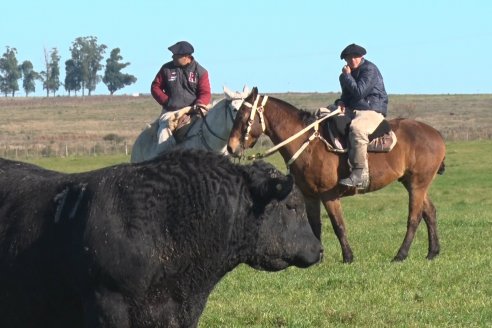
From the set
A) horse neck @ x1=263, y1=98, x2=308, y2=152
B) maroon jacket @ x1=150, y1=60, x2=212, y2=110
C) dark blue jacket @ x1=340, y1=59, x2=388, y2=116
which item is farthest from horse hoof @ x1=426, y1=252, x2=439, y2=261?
maroon jacket @ x1=150, y1=60, x2=212, y2=110

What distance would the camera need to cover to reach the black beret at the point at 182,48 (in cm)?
1518

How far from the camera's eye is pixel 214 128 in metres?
15.1

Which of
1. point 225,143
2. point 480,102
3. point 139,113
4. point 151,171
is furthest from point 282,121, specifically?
point 480,102

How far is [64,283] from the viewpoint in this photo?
6047mm

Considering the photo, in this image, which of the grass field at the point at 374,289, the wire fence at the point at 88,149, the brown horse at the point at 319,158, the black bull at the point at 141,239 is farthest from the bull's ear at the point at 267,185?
the wire fence at the point at 88,149

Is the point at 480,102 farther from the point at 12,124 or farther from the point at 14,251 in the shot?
the point at 14,251

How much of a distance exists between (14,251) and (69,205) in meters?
0.41

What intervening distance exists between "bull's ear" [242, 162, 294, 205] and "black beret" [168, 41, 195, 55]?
29.5 feet

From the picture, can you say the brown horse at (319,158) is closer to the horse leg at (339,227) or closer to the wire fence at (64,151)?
the horse leg at (339,227)

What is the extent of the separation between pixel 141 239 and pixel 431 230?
34.1 ft

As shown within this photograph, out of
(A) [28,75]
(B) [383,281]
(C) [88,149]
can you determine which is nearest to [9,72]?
(A) [28,75]

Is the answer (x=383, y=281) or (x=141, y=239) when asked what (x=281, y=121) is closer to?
(x=383, y=281)

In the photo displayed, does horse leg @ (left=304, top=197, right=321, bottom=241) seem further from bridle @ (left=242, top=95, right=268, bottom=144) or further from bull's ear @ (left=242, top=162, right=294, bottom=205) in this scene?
bull's ear @ (left=242, top=162, right=294, bottom=205)

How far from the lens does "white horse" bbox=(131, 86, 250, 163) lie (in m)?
15.0
